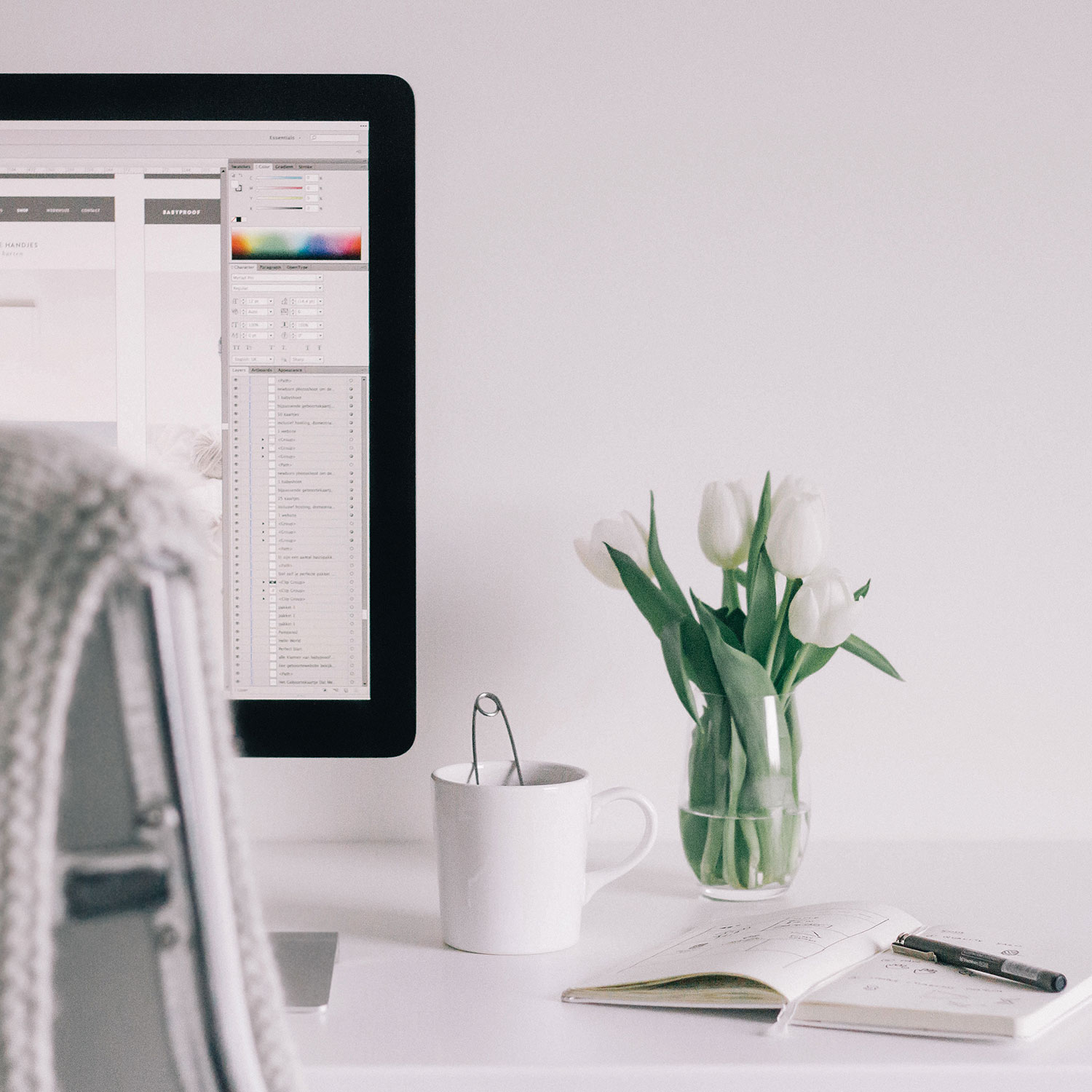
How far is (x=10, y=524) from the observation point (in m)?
0.18

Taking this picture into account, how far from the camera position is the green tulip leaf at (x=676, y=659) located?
28.1 inches

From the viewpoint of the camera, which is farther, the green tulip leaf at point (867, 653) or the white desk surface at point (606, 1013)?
the green tulip leaf at point (867, 653)

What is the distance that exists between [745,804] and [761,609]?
5.1 inches

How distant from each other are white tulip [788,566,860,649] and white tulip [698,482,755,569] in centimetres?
7

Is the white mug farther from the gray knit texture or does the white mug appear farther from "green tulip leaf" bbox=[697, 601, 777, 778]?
the gray knit texture

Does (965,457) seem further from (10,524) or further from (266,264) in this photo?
(10,524)

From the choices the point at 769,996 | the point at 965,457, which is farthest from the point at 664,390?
the point at 769,996

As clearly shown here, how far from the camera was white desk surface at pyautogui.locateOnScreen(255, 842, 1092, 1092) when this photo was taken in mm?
451

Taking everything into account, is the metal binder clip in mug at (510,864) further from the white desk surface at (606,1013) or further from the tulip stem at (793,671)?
the tulip stem at (793,671)

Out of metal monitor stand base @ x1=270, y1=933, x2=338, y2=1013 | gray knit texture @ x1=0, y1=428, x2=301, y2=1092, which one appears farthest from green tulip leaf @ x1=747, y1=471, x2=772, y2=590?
gray knit texture @ x1=0, y1=428, x2=301, y2=1092

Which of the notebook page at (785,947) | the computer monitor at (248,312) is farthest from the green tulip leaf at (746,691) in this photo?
the computer monitor at (248,312)

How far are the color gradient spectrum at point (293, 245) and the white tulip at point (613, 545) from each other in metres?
0.25

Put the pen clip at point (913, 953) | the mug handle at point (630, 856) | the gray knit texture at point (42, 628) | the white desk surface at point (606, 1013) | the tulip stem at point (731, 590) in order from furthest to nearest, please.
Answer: the tulip stem at point (731, 590), the mug handle at point (630, 856), the pen clip at point (913, 953), the white desk surface at point (606, 1013), the gray knit texture at point (42, 628)

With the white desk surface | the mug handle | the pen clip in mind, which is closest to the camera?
the white desk surface
